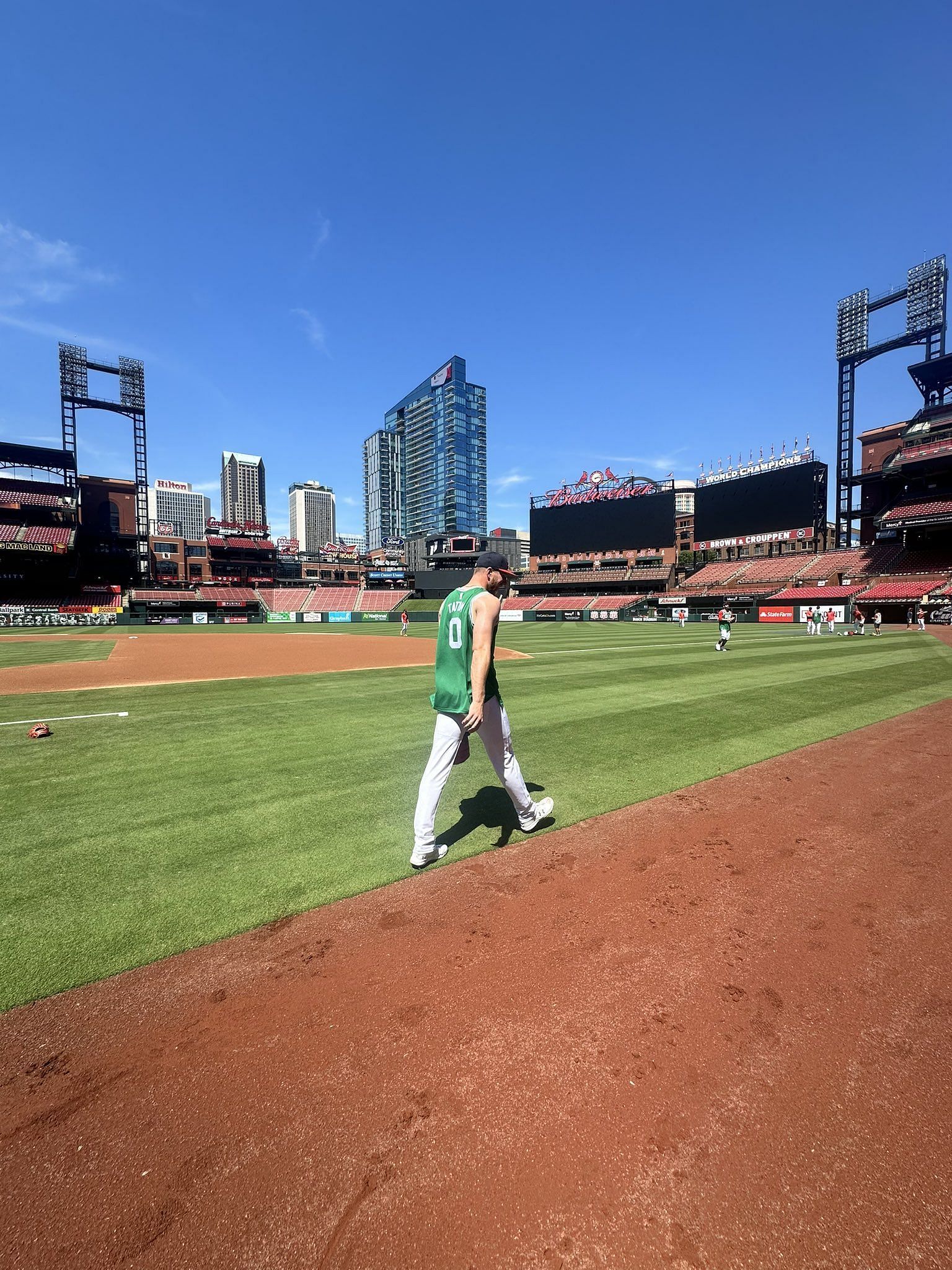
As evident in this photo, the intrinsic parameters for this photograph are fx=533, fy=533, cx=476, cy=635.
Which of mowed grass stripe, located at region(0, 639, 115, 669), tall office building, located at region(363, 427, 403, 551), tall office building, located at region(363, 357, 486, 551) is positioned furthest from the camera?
tall office building, located at region(363, 427, 403, 551)

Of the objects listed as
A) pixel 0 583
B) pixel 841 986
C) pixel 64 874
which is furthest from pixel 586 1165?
pixel 0 583

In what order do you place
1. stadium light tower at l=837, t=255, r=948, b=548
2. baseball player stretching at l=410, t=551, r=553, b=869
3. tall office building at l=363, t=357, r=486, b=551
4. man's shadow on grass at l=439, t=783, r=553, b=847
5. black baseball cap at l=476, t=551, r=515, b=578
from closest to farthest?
baseball player stretching at l=410, t=551, r=553, b=869, black baseball cap at l=476, t=551, r=515, b=578, man's shadow on grass at l=439, t=783, r=553, b=847, stadium light tower at l=837, t=255, r=948, b=548, tall office building at l=363, t=357, r=486, b=551

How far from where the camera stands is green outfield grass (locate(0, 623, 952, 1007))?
133 inches

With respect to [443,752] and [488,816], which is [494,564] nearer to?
[443,752]

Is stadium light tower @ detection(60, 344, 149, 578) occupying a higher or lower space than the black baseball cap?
higher

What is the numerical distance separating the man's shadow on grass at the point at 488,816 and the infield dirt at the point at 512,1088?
79cm

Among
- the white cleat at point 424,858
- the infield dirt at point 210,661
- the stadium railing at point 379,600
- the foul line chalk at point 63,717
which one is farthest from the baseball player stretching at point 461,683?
the stadium railing at point 379,600

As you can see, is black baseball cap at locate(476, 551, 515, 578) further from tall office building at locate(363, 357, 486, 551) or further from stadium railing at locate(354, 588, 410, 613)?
tall office building at locate(363, 357, 486, 551)

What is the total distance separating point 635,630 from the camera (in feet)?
120

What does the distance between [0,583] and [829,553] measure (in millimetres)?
91360

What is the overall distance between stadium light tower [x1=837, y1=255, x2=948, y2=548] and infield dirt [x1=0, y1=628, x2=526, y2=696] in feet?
189

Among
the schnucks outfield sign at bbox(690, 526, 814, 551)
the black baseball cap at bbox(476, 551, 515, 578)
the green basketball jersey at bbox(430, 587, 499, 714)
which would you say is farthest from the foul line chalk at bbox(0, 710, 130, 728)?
the schnucks outfield sign at bbox(690, 526, 814, 551)

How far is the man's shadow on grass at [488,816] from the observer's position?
4582mm

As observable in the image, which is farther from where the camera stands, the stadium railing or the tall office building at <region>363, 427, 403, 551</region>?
the tall office building at <region>363, 427, 403, 551</region>
